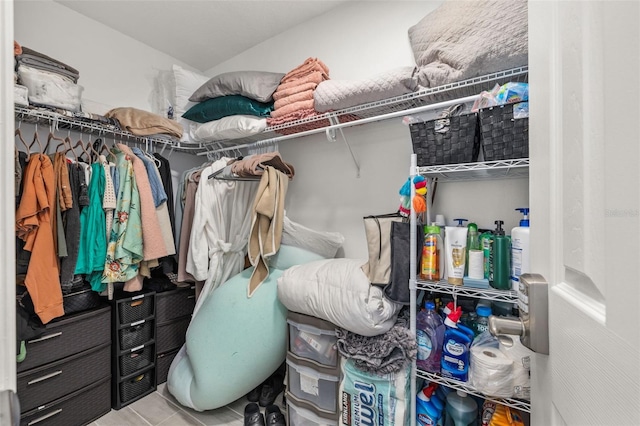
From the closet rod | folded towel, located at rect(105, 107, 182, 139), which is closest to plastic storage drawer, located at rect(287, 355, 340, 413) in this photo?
the closet rod

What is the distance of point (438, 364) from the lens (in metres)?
1.19

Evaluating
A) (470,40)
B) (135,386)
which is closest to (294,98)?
(470,40)

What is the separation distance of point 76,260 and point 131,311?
49cm

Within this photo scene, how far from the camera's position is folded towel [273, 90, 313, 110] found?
167 centimetres

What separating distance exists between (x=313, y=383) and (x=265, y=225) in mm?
865

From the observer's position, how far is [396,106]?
153 cm

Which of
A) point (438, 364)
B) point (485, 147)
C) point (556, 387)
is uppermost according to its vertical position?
point (485, 147)

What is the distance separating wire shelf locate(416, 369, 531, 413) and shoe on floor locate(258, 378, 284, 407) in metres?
1.00

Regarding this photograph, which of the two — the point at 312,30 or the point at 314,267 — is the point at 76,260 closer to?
the point at 314,267

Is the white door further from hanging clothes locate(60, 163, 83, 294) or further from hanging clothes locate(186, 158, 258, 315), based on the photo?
hanging clothes locate(60, 163, 83, 294)

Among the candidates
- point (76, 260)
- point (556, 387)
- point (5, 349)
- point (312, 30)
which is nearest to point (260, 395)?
point (76, 260)

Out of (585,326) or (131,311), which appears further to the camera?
(131,311)

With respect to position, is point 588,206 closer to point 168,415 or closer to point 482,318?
point 482,318

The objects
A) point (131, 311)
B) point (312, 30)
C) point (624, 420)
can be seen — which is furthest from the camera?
point (312, 30)
